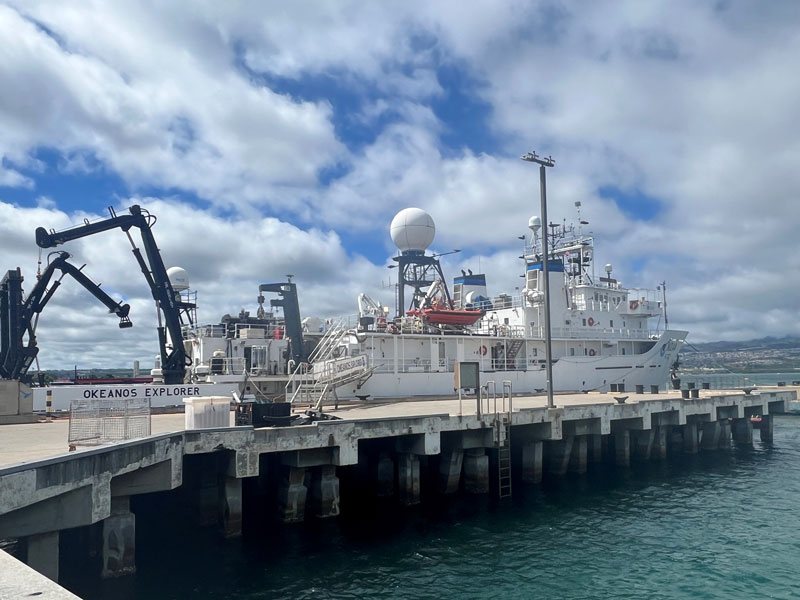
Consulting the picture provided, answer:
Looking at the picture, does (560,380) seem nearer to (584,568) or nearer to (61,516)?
(584,568)

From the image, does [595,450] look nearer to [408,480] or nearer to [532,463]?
[532,463]

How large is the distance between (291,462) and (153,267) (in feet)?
55.5

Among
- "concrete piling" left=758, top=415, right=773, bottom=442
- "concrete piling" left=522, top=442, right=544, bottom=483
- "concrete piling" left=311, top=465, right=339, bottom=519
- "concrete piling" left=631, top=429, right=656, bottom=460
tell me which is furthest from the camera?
"concrete piling" left=758, top=415, right=773, bottom=442

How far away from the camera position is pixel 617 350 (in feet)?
152

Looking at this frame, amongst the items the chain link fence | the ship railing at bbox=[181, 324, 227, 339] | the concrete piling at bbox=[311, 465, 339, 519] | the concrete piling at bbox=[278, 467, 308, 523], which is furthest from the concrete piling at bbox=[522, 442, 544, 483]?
the ship railing at bbox=[181, 324, 227, 339]

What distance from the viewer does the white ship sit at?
1182 inches

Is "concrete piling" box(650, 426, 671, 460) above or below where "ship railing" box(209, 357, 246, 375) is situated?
below

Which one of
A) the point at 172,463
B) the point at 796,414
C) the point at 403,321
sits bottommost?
the point at 796,414

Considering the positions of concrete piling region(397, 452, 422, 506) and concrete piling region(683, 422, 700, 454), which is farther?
concrete piling region(683, 422, 700, 454)

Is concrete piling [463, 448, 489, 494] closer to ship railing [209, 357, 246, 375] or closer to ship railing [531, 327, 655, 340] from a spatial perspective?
ship railing [209, 357, 246, 375]

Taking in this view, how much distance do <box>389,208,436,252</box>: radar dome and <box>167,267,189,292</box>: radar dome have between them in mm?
16171

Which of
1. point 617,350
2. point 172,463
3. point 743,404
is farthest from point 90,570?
point 617,350

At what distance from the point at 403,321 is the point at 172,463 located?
22595 millimetres

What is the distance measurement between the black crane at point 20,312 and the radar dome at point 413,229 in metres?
23.5
